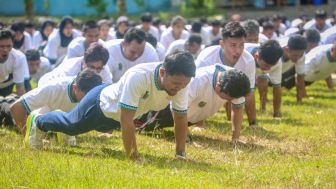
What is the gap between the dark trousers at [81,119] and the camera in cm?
623

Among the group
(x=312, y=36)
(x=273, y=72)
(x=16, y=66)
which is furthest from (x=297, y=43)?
(x=16, y=66)

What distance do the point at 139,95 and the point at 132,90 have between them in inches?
3.8

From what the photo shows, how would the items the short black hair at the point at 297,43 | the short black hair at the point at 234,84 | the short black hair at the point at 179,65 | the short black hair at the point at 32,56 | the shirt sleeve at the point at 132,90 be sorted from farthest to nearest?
the short black hair at the point at 32,56
the short black hair at the point at 297,43
the short black hair at the point at 234,84
the shirt sleeve at the point at 132,90
the short black hair at the point at 179,65

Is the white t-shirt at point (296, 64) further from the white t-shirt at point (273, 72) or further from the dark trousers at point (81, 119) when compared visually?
the dark trousers at point (81, 119)

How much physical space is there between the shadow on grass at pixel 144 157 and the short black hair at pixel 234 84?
2.19 feet

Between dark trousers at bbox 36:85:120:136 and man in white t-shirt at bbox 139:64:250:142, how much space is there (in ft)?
3.37

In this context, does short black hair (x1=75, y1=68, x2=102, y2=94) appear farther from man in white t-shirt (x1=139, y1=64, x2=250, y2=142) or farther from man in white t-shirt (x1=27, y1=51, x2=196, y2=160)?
man in white t-shirt (x1=139, y1=64, x2=250, y2=142)

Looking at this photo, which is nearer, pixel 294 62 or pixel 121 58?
pixel 121 58

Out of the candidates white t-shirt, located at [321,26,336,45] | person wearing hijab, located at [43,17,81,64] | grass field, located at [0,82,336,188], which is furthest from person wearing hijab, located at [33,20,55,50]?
grass field, located at [0,82,336,188]

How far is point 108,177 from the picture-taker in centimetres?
507

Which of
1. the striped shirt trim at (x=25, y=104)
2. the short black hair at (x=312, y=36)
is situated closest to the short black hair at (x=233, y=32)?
the striped shirt trim at (x=25, y=104)

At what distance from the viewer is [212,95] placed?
7.18 meters

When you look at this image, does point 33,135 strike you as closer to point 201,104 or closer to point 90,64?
point 90,64

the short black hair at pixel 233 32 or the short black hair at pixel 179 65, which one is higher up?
the short black hair at pixel 179 65
